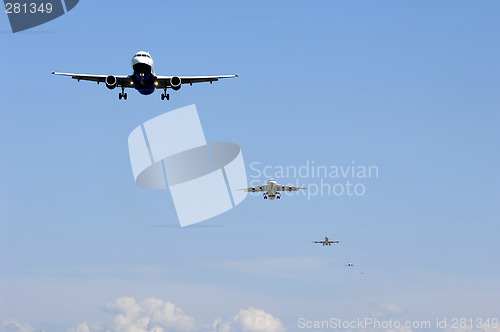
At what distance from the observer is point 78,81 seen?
Answer: 521ft

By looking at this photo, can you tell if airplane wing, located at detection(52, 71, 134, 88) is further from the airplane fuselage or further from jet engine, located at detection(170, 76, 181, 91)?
jet engine, located at detection(170, 76, 181, 91)

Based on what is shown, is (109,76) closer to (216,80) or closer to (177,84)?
(177,84)

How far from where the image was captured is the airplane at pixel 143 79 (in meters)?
144

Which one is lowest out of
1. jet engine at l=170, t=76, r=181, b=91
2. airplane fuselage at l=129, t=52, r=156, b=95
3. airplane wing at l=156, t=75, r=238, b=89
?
airplane fuselage at l=129, t=52, r=156, b=95

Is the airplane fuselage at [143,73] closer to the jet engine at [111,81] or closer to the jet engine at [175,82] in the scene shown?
the jet engine at [111,81]

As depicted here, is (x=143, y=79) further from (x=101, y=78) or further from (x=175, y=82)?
(x=101, y=78)

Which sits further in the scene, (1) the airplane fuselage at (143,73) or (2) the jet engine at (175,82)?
(2) the jet engine at (175,82)

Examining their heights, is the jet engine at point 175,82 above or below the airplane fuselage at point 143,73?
above

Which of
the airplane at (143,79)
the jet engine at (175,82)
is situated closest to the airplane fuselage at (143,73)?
the airplane at (143,79)

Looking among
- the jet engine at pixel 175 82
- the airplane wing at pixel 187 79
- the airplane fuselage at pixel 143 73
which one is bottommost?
the airplane fuselage at pixel 143 73

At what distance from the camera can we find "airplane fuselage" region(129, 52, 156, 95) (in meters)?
143

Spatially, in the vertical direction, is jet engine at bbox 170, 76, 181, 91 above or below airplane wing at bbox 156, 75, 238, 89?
below

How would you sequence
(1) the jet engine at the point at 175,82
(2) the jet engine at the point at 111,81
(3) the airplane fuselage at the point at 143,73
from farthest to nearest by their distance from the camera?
1. (1) the jet engine at the point at 175,82
2. (2) the jet engine at the point at 111,81
3. (3) the airplane fuselage at the point at 143,73

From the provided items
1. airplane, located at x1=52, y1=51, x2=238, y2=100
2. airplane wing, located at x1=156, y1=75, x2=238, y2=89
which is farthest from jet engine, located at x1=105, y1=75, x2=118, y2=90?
airplane wing, located at x1=156, y1=75, x2=238, y2=89
